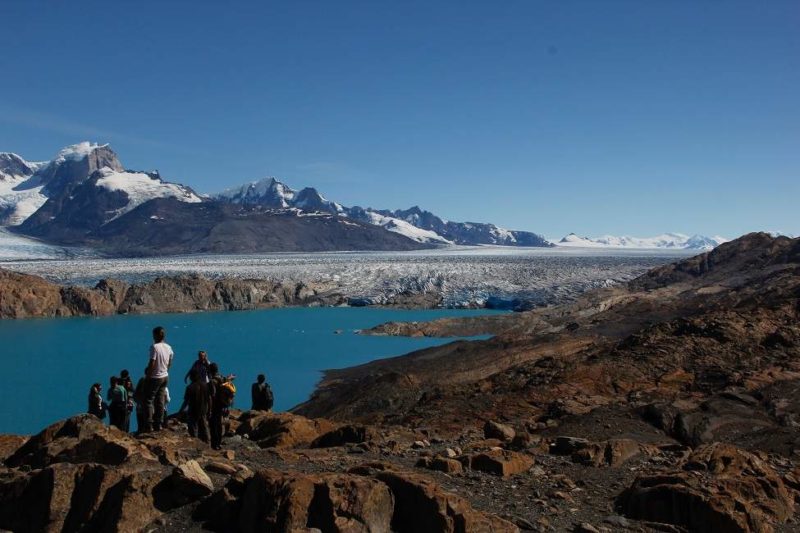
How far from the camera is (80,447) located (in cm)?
621

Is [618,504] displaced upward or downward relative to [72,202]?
downward

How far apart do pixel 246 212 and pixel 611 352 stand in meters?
172

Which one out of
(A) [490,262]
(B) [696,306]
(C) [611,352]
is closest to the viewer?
(C) [611,352]

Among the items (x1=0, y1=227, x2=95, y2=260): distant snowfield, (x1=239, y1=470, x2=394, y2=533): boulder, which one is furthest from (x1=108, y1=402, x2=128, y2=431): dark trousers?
(x1=0, y1=227, x2=95, y2=260): distant snowfield

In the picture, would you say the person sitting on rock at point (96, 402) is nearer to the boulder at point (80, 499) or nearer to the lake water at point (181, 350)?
the boulder at point (80, 499)

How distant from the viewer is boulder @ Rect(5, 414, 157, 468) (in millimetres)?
5949

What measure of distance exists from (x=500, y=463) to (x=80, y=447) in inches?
145

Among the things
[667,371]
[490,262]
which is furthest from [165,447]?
[490,262]

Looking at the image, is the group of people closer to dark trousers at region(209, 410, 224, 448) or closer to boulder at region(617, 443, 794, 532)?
dark trousers at region(209, 410, 224, 448)

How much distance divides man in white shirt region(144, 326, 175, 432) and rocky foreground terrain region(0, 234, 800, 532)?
0.36 m

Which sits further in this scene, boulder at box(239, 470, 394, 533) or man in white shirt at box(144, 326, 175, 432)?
man in white shirt at box(144, 326, 175, 432)

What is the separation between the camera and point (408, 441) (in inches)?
328

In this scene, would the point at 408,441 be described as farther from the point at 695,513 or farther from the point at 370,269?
the point at 370,269

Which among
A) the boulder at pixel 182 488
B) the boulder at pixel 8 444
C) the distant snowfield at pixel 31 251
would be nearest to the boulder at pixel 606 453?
the boulder at pixel 182 488
